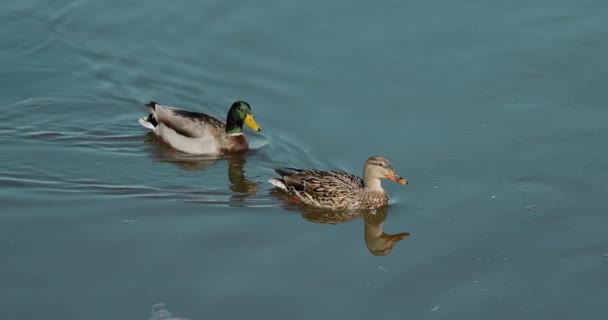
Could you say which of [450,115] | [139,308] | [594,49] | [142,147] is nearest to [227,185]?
[142,147]

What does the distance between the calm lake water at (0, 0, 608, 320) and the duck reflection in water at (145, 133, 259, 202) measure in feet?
0.14

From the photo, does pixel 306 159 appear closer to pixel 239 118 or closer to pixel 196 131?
pixel 239 118

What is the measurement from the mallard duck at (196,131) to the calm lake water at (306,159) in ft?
0.69

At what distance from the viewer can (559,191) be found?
431 inches

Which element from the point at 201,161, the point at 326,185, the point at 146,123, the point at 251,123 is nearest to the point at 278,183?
the point at 326,185

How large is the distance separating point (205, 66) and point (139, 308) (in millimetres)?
6384

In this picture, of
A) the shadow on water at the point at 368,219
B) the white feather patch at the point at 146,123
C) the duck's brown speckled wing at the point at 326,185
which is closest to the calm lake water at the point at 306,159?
the shadow on water at the point at 368,219

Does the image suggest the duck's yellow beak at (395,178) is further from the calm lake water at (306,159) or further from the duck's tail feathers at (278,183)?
the duck's tail feathers at (278,183)

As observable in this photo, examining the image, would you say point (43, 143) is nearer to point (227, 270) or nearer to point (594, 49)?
point (227, 270)

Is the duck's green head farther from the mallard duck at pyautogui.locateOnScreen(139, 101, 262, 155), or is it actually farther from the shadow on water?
the shadow on water

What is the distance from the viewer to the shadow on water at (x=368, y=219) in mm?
10289

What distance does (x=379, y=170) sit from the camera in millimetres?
11266

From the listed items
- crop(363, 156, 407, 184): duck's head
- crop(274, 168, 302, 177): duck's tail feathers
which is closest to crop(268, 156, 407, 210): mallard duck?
crop(363, 156, 407, 184): duck's head

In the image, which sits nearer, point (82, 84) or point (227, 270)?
point (227, 270)
